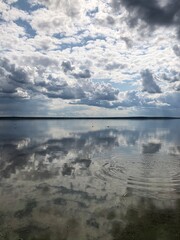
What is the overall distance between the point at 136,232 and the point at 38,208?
7.12 meters

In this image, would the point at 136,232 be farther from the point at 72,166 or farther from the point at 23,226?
the point at 72,166

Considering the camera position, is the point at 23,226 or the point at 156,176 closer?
the point at 23,226

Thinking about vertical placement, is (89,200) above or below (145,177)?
below

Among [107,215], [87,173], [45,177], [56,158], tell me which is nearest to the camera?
[107,215]

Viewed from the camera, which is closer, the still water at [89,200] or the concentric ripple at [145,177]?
the still water at [89,200]

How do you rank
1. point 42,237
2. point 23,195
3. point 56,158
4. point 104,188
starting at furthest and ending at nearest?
point 56,158
point 104,188
point 23,195
point 42,237

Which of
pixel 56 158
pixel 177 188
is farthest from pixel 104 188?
pixel 56 158

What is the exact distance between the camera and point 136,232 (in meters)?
14.2

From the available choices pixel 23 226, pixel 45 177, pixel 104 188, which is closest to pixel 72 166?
pixel 45 177

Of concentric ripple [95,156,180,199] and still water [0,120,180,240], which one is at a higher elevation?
concentric ripple [95,156,180,199]

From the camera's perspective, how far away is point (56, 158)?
3688cm

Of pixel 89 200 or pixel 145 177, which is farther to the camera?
pixel 145 177

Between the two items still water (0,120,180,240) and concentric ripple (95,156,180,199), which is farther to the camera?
concentric ripple (95,156,180,199)

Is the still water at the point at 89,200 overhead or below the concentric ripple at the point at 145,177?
below
